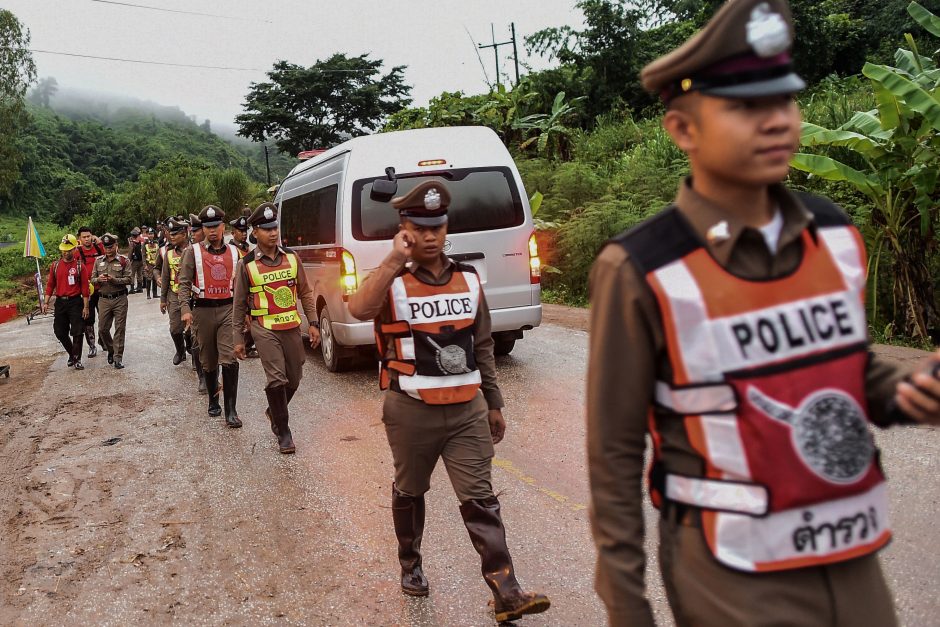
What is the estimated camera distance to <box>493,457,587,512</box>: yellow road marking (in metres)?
5.39

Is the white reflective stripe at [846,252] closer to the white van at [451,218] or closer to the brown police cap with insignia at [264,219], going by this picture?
the brown police cap with insignia at [264,219]

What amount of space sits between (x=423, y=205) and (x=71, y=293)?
11.2 metres

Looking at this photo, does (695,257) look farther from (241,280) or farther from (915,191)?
(915,191)

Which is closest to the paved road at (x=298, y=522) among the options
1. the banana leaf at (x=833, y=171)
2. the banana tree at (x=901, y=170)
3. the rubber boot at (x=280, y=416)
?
the rubber boot at (x=280, y=416)

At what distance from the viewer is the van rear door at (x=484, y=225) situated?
28.9 feet

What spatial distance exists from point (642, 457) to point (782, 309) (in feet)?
1.42

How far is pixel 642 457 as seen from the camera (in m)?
1.80

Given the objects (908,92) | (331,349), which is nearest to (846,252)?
(908,92)

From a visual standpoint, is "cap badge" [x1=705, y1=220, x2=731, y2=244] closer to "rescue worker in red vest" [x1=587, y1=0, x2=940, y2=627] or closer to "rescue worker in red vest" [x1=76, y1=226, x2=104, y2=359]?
"rescue worker in red vest" [x1=587, y1=0, x2=940, y2=627]

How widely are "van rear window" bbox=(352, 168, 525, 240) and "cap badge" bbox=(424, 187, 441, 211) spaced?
479 cm

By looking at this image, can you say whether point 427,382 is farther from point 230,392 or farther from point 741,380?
point 230,392

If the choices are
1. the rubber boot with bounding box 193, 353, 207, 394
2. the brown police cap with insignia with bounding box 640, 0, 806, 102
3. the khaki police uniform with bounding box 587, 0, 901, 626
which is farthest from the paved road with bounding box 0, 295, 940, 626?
the brown police cap with insignia with bounding box 640, 0, 806, 102

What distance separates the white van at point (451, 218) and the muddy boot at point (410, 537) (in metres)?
4.61

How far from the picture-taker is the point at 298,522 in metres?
5.43
